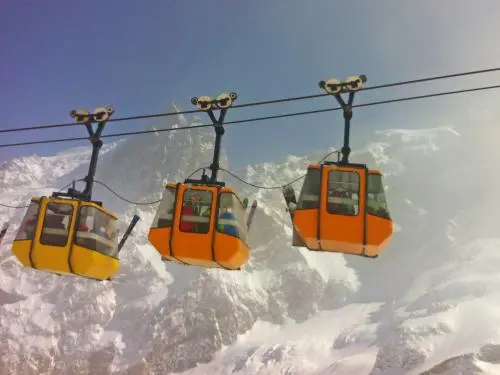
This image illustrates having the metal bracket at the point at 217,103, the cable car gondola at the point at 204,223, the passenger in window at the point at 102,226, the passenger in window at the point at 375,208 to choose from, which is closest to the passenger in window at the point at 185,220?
the cable car gondola at the point at 204,223

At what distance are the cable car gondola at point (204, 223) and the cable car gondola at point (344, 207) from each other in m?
1.40

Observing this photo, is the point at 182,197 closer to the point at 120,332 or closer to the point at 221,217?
the point at 221,217

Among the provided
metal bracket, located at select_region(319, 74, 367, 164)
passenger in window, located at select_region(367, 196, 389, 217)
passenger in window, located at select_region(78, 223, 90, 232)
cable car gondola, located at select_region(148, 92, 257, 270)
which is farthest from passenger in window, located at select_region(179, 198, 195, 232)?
passenger in window, located at select_region(367, 196, 389, 217)

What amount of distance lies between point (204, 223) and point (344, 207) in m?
2.98

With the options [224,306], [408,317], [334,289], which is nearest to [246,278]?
[224,306]

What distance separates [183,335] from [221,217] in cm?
17222

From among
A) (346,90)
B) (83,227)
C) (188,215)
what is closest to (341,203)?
(346,90)

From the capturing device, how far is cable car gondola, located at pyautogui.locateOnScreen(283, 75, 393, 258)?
37.2ft

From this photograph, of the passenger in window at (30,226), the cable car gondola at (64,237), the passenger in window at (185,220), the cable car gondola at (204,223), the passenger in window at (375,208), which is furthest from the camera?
the passenger in window at (30,226)

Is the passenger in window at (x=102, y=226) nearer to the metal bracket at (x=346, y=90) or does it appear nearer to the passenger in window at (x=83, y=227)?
the passenger in window at (x=83, y=227)

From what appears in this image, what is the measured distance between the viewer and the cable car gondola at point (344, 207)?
37.2ft

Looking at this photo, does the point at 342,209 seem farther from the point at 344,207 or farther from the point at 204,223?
the point at 204,223

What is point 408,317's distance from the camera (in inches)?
6176

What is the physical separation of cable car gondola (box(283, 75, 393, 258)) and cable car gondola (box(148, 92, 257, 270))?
1401 mm
